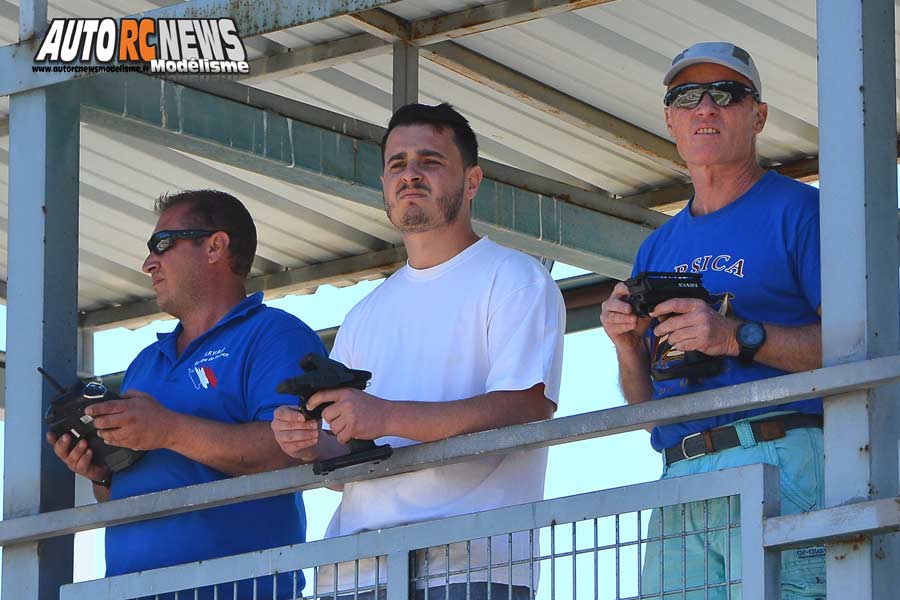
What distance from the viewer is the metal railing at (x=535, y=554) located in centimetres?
385

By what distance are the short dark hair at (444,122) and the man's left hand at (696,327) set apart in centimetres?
114

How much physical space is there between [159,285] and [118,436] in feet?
2.42

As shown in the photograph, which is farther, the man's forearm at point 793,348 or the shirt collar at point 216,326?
the shirt collar at point 216,326

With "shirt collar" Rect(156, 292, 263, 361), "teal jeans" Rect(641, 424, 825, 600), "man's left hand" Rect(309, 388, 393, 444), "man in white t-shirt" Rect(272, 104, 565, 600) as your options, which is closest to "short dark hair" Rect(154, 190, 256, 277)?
"shirt collar" Rect(156, 292, 263, 361)

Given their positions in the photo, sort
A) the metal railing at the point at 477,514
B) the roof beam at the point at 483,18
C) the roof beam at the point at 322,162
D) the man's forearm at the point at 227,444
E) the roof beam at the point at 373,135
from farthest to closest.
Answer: the roof beam at the point at 373,135 → the roof beam at the point at 483,18 → the roof beam at the point at 322,162 → the man's forearm at the point at 227,444 → the metal railing at the point at 477,514

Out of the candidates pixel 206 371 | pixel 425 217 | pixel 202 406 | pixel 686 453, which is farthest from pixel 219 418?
pixel 686 453

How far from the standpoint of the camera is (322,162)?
822 cm

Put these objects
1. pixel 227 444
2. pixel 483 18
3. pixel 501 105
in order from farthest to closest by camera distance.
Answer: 1. pixel 501 105
2. pixel 483 18
3. pixel 227 444

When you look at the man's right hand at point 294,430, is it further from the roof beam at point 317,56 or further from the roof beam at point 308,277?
the roof beam at point 308,277

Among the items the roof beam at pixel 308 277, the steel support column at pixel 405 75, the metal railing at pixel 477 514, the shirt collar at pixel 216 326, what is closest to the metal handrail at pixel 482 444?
the metal railing at pixel 477 514

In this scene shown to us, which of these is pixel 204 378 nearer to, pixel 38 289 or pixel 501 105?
pixel 38 289

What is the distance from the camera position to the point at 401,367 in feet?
15.9

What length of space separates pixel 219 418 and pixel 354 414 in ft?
2.72

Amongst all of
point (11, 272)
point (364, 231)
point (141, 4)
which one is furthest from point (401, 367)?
point (364, 231)
